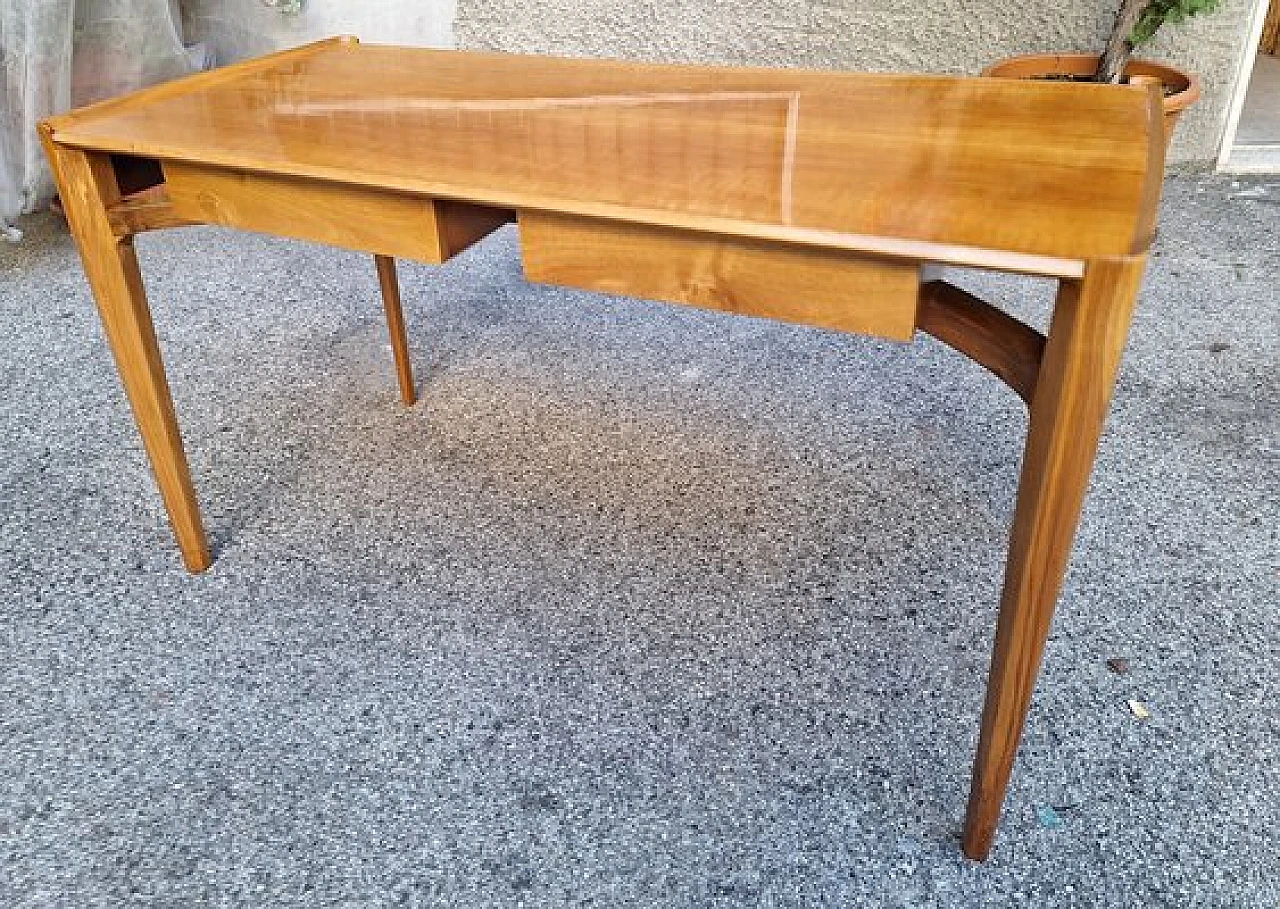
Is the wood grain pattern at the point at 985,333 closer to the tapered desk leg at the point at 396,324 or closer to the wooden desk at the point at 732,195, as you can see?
the wooden desk at the point at 732,195

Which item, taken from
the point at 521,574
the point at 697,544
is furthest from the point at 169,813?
the point at 697,544

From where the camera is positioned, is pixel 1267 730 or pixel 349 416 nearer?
pixel 1267 730

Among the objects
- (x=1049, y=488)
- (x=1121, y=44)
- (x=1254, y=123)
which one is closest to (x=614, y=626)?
(x=1049, y=488)

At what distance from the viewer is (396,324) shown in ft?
5.95

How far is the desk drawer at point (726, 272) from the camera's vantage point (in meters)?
0.88

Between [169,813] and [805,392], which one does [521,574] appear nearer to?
[169,813]

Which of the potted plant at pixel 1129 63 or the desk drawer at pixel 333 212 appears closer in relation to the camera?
the desk drawer at pixel 333 212

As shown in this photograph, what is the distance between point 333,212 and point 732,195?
44 cm

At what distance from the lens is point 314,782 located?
1177mm

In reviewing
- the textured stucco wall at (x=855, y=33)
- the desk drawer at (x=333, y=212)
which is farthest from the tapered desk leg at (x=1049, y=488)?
the textured stucco wall at (x=855, y=33)

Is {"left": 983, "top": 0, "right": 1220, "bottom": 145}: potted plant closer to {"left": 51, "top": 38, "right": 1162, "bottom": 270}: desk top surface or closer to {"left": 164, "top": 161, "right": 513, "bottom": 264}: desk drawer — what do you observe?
{"left": 51, "top": 38, "right": 1162, "bottom": 270}: desk top surface

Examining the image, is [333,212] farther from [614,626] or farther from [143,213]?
[614,626]

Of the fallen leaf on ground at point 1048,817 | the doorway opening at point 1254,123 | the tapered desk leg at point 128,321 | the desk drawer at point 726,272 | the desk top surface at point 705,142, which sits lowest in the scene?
the fallen leaf on ground at point 1048,817

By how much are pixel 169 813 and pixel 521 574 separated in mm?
539
